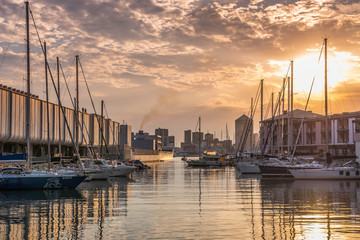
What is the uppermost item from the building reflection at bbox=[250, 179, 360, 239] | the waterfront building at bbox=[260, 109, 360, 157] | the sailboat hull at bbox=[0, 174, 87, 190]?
the waterfront building at bbox=[260, 109, 360, 157]

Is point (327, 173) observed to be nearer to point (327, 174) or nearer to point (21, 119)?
→ point (327, 174)

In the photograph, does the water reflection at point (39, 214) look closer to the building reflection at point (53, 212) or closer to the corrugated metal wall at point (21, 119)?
the building reflection at point (53, 212)

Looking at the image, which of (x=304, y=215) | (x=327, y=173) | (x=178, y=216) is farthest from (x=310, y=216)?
(x=327, y=173)

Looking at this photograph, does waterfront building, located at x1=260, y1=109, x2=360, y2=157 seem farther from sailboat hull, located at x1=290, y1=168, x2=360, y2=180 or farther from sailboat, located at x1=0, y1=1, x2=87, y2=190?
sailboat, located at x1=0, y1=1, x2=87, y2=190

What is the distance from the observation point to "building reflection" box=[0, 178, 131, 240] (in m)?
20.0

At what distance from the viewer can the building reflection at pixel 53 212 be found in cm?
1997

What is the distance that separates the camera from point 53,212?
26672mm

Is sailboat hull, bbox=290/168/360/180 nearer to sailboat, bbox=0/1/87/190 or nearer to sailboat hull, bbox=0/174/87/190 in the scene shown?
sailboat, bbox=0/1/87/190

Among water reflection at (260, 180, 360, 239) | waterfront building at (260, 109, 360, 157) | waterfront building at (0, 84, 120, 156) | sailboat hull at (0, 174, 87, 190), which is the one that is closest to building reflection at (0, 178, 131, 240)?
sailboat hull at (0, 174, 87, 190)

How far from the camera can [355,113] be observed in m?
104

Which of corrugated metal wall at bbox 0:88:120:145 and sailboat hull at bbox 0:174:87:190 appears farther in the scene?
corrugated metal wall at bbox 0:88:120:145

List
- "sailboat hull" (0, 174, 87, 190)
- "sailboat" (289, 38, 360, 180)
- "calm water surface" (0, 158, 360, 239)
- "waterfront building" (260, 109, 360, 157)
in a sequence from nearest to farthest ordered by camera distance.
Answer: "calm water surface" (0, 158, 360, 239), "sailboat hull" (0, 174, 87, 190), "sailboat" (289, 38, 360, 180), "waterfront building" (260, 109, 360, 157)

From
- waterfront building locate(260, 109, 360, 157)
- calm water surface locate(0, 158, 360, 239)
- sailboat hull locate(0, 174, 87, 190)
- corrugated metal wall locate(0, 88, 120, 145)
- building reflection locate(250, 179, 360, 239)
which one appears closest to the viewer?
calm water surface locate(0, 158, 360, 239)

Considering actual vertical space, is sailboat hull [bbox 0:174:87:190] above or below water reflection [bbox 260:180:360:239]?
above
